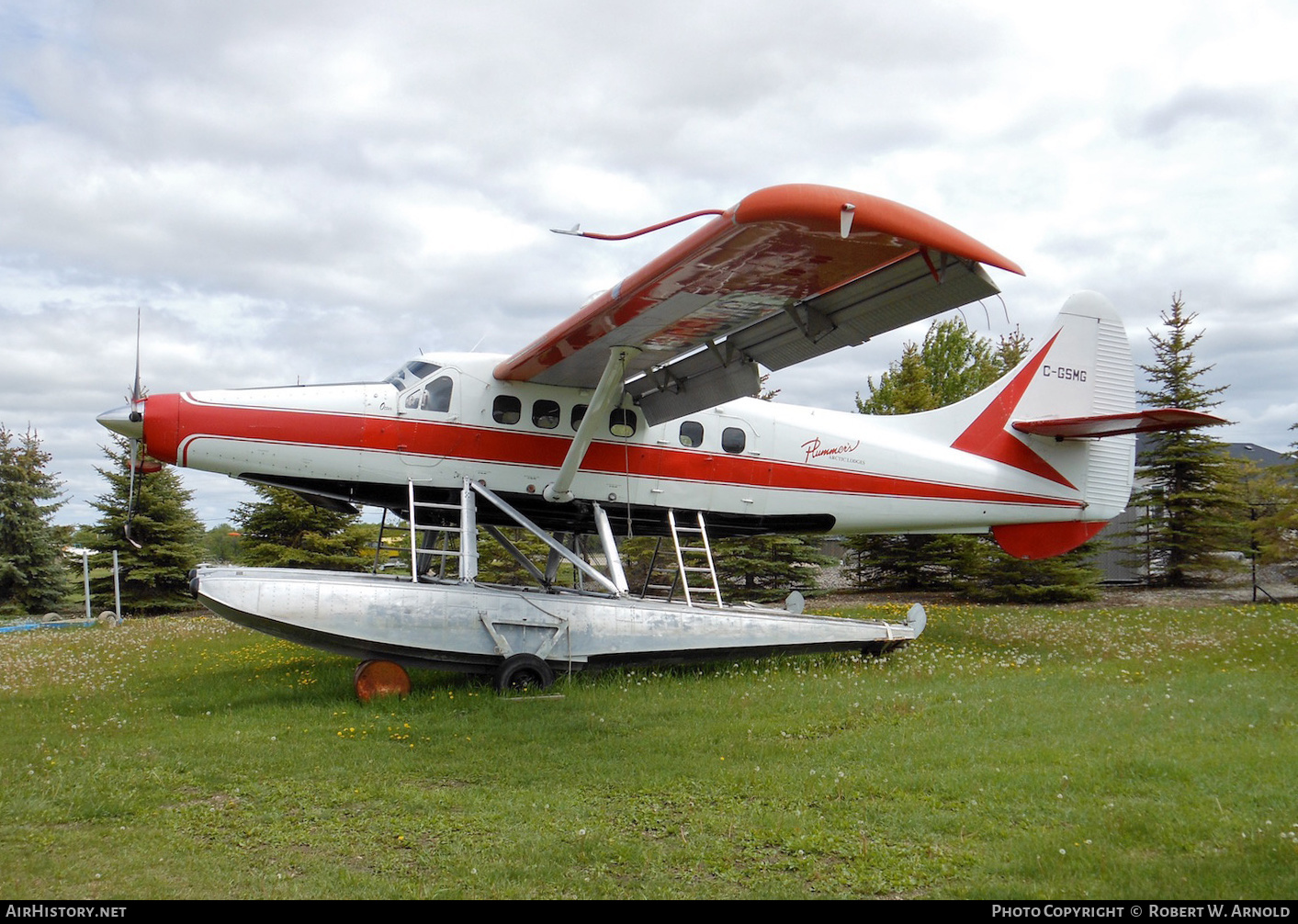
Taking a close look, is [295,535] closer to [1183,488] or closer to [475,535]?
[475,535]

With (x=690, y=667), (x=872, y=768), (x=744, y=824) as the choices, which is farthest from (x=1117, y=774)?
(x=690, y=667)

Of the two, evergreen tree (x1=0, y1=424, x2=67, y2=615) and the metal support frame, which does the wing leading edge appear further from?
evergreen tree (x1=0, y1=424, x2=67, y2=615)

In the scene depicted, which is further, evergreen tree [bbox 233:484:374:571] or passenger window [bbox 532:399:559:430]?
evergreen tree [bbox 233:484:374:571]

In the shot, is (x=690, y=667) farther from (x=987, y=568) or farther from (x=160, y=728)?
(x=987, y=568)

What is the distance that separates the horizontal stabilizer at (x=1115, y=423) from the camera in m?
10.3

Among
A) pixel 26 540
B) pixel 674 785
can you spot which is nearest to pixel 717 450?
pixel 674 785

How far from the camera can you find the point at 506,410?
1059 centimetres

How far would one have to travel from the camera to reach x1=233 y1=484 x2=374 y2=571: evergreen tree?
22812mm

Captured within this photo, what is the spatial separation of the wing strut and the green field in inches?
90.3

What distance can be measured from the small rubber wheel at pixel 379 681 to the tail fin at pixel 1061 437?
8.39m

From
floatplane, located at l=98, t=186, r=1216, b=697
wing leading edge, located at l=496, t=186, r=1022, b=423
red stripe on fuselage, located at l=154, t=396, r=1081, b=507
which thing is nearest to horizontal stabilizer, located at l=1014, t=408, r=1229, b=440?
floatplane, located at l=98, t=186, r=1216, b=697

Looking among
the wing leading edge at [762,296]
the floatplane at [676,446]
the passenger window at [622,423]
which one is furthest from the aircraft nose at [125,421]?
the passenger window at [622,423]

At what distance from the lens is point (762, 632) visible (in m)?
10.0

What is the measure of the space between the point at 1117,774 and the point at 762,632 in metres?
4.66
